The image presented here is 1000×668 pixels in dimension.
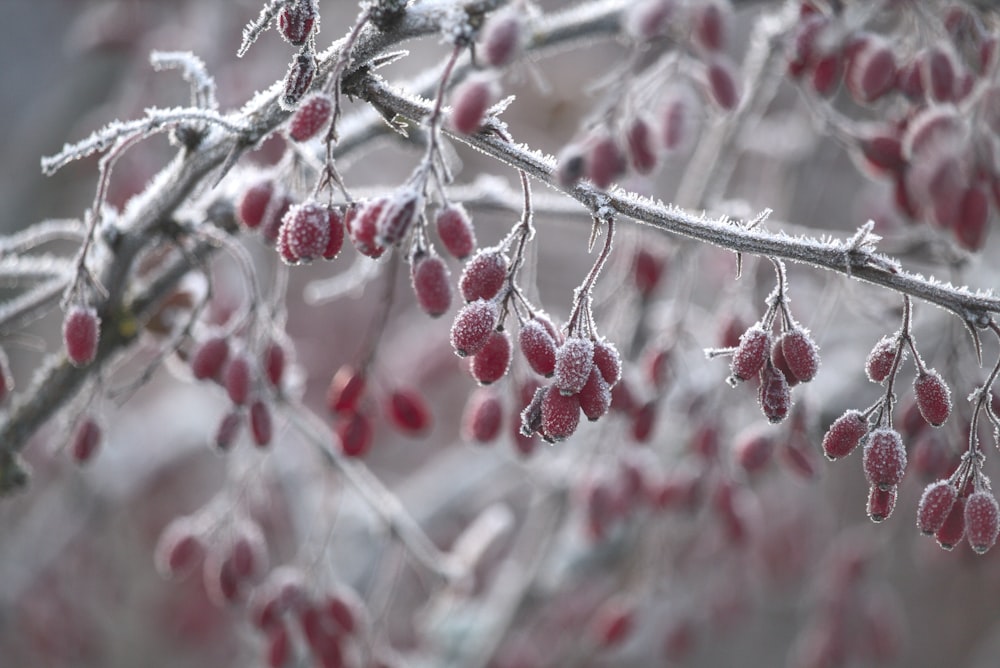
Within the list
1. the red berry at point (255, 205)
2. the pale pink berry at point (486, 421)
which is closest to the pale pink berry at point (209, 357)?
the red berry at point (255, 205)

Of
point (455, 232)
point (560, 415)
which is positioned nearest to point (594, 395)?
point (560, 415)

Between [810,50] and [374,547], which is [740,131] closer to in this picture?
[810,50]

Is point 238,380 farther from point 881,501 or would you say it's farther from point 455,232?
point 881,501

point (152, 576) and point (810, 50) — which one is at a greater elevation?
point (810, 50)

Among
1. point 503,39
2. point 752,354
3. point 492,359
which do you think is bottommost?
point 752,354

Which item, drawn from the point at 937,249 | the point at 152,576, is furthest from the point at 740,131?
the point at 152,576
